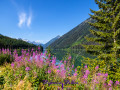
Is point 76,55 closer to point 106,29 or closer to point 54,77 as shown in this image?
point 54,77

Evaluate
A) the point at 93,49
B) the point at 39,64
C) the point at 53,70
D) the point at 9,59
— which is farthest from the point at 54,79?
the point at 93,49

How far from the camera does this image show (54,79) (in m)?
3.52

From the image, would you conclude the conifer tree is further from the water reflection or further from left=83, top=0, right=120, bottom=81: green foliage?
the water reflection

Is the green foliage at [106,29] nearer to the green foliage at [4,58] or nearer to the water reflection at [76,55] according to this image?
the water reflection at [76,55]

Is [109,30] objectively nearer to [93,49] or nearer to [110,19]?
[110,19]

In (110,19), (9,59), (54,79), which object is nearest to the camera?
(54,79)

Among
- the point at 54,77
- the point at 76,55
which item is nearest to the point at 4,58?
the point at 76,55

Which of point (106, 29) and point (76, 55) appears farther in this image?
point (106, 29)

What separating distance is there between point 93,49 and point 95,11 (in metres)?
5.24

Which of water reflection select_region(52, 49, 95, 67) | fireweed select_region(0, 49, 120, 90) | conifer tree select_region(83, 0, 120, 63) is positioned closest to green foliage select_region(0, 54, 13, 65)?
water reflection select_region(52, 49, 95, 67)

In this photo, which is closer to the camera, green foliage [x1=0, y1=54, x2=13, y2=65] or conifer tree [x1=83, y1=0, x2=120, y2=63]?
green foliage [x1=0, y1=54, x2=13, y2=65]

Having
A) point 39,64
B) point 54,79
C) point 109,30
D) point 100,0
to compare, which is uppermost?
point 100,0

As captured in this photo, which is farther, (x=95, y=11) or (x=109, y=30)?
(x=95, y=11)

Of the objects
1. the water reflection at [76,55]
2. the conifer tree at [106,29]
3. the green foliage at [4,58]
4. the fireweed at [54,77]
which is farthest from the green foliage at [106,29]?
the green foliage at [4,58]
